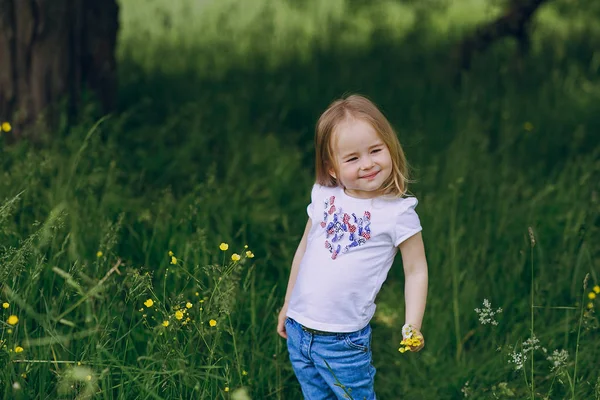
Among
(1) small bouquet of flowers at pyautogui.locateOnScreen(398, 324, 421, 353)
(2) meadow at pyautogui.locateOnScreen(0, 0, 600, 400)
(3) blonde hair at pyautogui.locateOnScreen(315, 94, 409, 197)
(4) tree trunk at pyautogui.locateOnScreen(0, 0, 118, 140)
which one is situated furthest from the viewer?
(4) tree trunk at pyautogui.locateOnScreen(0, 0, 118, 140)

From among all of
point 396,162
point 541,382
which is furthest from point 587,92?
point 396,162

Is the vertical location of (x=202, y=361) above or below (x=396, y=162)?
below

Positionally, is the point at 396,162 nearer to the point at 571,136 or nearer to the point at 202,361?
the point at 202,361

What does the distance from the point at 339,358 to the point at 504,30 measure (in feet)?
11.6

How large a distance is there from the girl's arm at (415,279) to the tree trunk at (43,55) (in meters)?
2.00

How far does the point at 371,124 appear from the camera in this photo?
91.8 inches

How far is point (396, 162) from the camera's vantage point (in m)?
2.39

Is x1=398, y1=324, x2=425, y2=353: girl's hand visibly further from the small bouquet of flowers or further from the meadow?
the meadow

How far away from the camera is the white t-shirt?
2324 millimetres

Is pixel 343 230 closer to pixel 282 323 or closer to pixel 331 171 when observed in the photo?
pixel 331 171

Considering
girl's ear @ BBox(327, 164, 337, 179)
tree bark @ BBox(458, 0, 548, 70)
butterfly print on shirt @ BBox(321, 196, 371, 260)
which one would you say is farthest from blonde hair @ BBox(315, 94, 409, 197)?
tree bark @ BBox(458, 0, 548, 70)

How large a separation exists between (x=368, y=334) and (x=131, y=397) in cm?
71

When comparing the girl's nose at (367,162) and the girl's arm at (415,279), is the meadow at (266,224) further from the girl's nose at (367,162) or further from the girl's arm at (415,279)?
the girl's nose at (367,162)

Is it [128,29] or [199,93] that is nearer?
[199,93]
